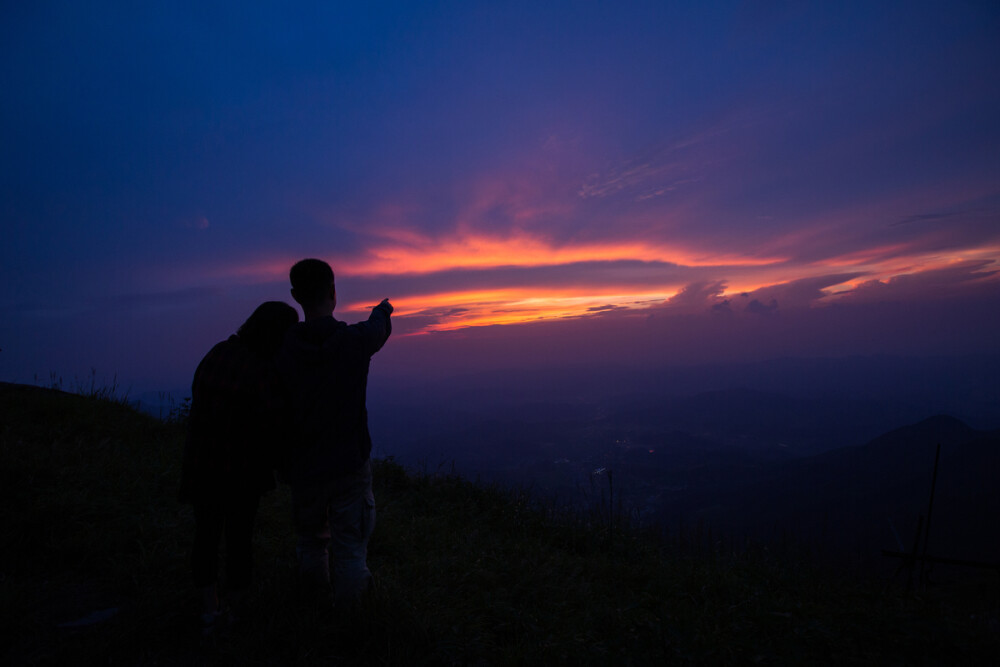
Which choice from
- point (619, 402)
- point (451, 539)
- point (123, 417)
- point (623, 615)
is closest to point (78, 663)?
point (451, 539)

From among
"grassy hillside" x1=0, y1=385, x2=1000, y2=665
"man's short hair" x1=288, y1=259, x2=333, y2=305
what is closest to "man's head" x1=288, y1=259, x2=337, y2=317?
"man's short hair" x1=288, y1=259, x2=333, y2=305

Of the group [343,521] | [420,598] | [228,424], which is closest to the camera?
[228,424]

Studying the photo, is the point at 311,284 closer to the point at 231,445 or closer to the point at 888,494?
the point at 231,445

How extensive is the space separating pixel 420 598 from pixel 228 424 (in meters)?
1.94

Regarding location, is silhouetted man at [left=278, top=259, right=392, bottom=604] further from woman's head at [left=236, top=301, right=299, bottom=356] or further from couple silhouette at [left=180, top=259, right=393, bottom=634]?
woman's head at [left=236, top=301, right=299, bottom=356]

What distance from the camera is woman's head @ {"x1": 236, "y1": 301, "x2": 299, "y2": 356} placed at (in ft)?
8.91

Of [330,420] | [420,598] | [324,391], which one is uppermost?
[324,391]

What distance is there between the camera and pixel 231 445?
101 inches

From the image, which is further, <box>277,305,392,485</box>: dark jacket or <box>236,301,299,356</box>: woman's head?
<box>236,301,299,356</box>: woman's head

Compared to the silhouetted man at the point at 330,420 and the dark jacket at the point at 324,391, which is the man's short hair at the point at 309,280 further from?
the dark jacket at the point at 324,391

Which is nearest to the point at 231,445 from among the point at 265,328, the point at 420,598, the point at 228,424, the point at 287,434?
the point at 228,424

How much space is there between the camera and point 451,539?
4848 millimetres

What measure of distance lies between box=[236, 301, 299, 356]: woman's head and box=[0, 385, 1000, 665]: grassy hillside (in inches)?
69.8

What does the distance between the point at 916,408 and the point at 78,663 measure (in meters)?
211
